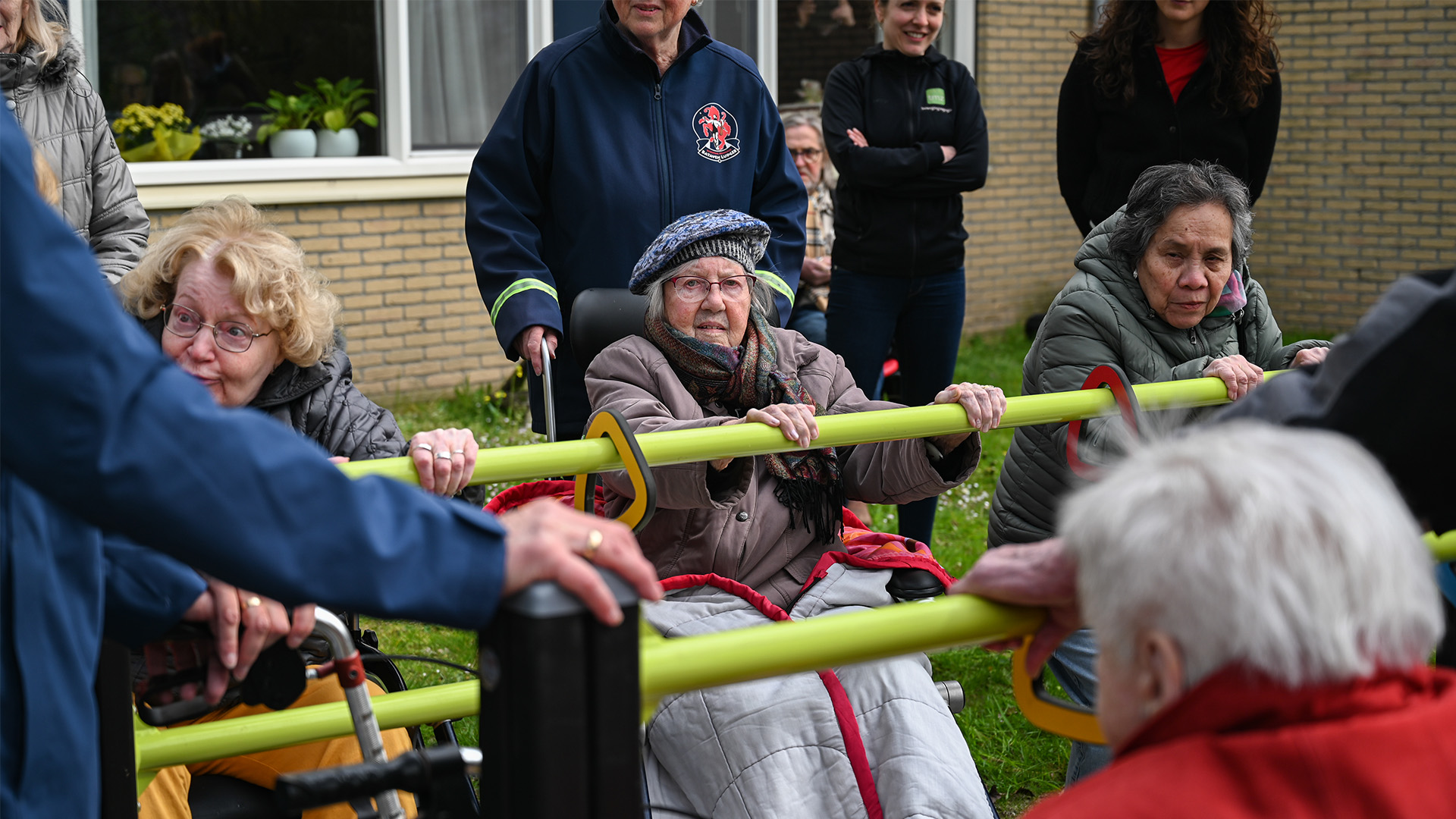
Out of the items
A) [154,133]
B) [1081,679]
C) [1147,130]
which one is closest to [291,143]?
[154,133]

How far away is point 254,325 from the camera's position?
273 cm

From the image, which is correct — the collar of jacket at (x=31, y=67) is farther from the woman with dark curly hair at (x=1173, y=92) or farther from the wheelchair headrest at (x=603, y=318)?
the woman with dark curly hair at (x=1173, y=92)

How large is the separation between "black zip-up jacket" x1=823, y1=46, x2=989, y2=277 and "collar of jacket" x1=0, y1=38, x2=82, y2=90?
106 inches

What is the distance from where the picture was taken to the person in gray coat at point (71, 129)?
372 centimetres

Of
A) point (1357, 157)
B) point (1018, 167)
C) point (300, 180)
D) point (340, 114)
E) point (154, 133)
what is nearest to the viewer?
point (154, 133)

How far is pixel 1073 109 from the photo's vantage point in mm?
4934

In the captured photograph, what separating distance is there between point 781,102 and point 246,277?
6.77 meters

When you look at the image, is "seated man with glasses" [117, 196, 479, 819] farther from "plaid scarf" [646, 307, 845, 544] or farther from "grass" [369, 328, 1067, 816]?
"grass" [369, 328, 1067, 816]

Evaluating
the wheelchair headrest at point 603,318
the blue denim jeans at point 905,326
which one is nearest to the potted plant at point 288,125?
the blue denim jeans at point 905,326

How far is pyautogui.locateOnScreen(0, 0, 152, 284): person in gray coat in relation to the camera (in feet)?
12.2

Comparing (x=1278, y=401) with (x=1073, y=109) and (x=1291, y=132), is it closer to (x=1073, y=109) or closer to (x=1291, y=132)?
(x=1073, y=109)

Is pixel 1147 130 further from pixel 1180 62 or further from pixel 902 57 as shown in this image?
pixel 902 57

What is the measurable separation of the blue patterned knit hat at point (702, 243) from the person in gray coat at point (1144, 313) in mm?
714

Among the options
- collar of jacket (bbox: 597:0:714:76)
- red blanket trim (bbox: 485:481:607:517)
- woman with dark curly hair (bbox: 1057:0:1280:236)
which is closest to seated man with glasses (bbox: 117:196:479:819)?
red blanket trim (bbox: 485:481:607:517)
